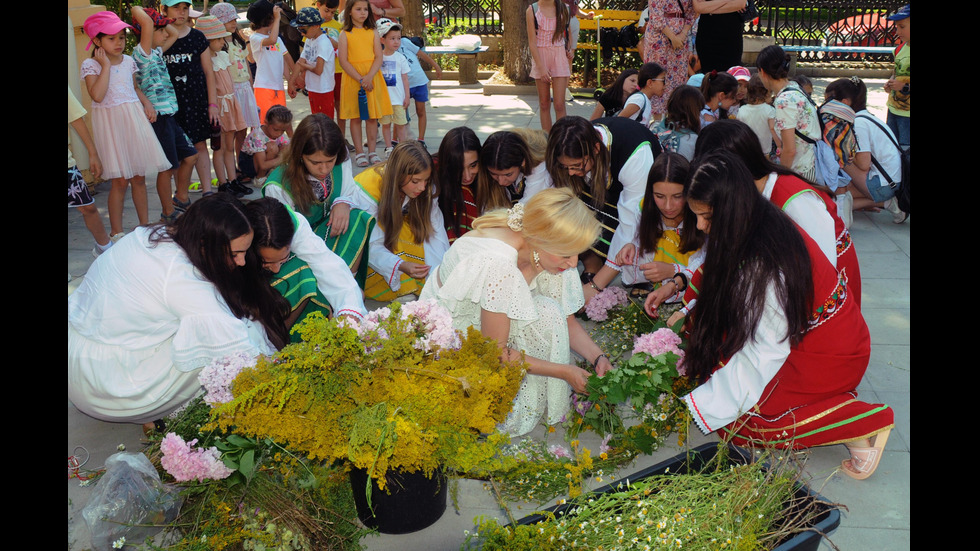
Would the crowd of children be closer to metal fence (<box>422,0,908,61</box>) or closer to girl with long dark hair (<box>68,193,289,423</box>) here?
girl with long dark hair (<box>68,193,289,423</box>)

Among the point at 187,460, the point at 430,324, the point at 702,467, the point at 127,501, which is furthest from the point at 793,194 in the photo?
the point at 127,501

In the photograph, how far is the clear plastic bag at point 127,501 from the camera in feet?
8.86

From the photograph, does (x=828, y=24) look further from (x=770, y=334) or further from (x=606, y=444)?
(x=606, y=444)

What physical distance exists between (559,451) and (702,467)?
33.5 inches

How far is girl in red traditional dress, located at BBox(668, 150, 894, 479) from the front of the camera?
9.77 feet

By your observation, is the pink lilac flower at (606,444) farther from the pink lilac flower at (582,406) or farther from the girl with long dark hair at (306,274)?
the girl with long dark hair at (306,274)

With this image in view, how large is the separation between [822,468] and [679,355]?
0.82 meters

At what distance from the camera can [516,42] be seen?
1192 centimetres

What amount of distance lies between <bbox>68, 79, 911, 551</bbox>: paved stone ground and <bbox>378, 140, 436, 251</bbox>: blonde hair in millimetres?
1615

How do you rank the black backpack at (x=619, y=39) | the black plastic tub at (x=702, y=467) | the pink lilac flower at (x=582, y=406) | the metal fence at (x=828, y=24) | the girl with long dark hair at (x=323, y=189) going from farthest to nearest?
the metal fence at (x=828, y=24), the black backpack at (x=619, y=39), the girl with long dark hair at (x=323, y=189), the pink lilac flower at (x=582, y=406), the black plastic tub at (x=702, y=467)

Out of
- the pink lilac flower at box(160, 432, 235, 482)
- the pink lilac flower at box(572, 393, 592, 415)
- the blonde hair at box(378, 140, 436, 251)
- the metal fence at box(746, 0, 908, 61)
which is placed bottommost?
the pink lilac flower at box(572, 393, 592, 415)

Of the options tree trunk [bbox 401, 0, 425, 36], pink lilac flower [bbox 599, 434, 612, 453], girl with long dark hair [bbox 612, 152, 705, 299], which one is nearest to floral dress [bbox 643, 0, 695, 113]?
girl with long dark hair [bbox 612, 152, 705, 299]

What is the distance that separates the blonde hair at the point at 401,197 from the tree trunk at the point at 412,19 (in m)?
8.58

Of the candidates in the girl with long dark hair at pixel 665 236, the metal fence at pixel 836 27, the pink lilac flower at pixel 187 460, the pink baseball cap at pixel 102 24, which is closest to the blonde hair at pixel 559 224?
the girl with long dark hair at pixel 665 236
